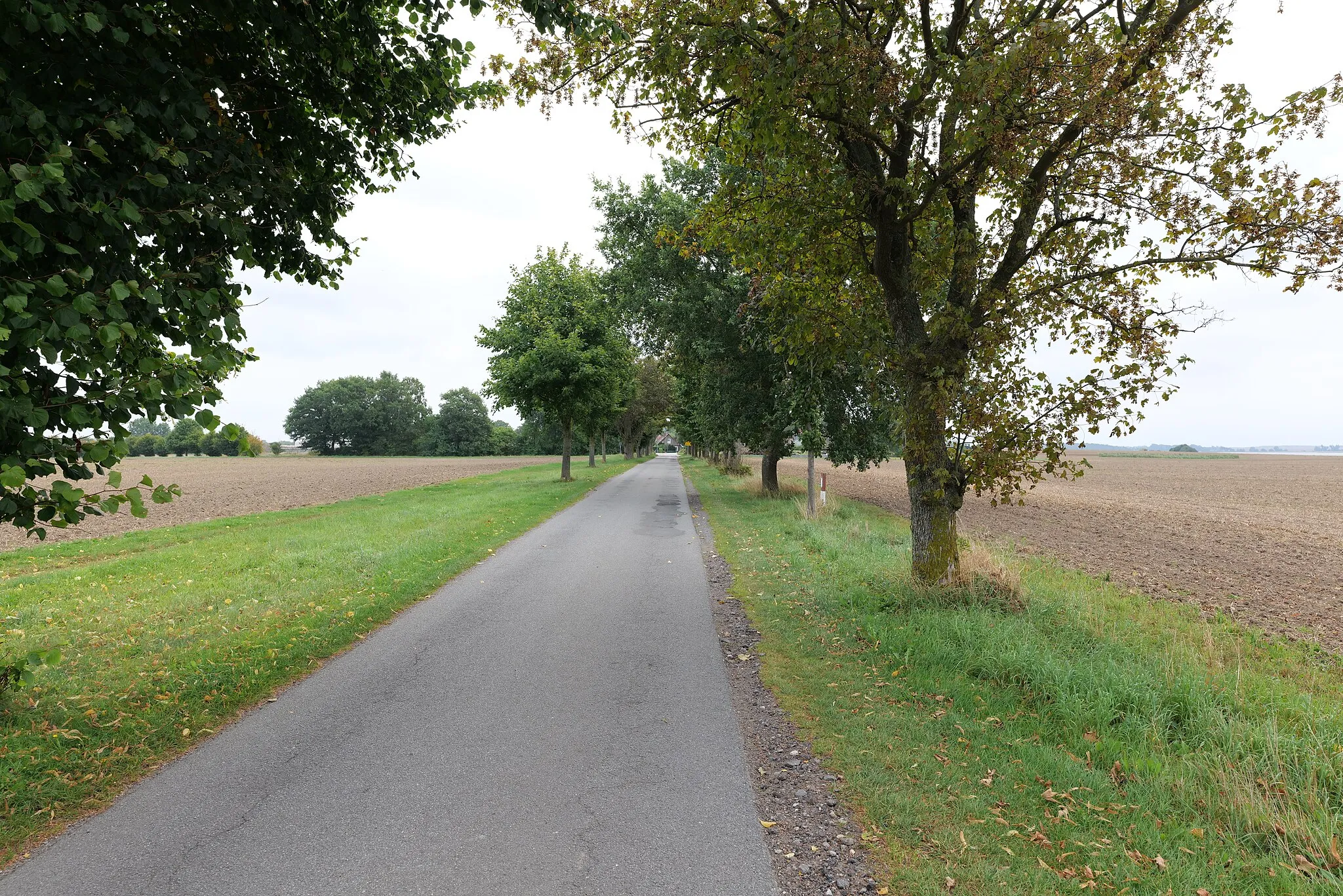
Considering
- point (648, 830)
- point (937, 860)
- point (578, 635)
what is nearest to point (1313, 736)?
point (937, 860)

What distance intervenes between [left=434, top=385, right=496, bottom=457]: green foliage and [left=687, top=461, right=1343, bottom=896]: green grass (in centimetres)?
11129

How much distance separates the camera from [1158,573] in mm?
11016

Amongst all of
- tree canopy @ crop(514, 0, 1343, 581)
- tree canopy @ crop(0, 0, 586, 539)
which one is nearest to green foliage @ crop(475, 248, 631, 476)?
tree canopy @ crop(514, 0, 1343, 581)

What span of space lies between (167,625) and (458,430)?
4389 inches

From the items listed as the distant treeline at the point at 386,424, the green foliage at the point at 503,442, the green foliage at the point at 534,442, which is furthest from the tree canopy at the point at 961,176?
the green foliage at the point at 503,442

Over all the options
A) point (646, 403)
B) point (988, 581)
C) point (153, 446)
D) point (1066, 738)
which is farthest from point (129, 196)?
point (153, 446)

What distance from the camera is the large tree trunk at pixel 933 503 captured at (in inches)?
272

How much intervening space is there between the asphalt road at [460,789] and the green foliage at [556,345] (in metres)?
18.4

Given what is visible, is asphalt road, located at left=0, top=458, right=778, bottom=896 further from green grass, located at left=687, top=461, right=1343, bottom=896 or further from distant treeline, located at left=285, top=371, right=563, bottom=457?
distant treeline, located at left=285, top=371, right=563, bottom=457

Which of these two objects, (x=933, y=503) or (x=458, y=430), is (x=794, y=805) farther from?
(x=458, y=430)

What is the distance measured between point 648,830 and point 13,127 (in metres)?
4.55

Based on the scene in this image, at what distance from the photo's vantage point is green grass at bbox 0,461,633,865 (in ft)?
12.2

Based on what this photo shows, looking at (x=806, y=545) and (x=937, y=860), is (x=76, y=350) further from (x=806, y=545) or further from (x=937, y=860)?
(x=806, y=545)

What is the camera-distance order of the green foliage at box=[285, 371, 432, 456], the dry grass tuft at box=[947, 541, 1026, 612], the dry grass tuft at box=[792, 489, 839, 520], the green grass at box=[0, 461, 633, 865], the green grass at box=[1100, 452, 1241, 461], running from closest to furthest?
the green grass at box=[0, 461, 633, 865]
the dry grass tuft at box=[947, 541, 1026, 612]
the dry grass tuft at box=[792, 489, 839, 520]
the green grass at box=[1100, 452, 1241, 461]
the green foliage at box=[285, 371, 432, 456]
